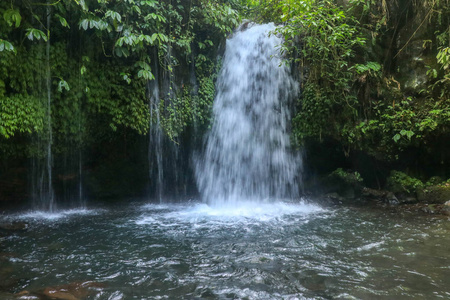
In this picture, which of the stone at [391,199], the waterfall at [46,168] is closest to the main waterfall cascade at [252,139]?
the stone at [391,199]

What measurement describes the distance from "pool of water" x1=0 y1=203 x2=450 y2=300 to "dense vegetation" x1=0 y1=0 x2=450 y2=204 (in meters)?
1.87

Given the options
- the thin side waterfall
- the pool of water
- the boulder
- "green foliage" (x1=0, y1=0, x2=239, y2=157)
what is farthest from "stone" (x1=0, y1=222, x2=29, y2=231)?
the boulder

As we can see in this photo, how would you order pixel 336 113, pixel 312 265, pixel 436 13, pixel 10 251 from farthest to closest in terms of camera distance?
pixel 336 113, pixel 436 13, pixel 10 251, pixel 312 265

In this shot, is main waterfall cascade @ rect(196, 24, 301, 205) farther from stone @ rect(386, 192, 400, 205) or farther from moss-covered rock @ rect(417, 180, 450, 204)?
moss-covered rock @ rect(417, 180, 450, 204)

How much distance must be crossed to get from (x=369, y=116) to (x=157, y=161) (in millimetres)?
5335

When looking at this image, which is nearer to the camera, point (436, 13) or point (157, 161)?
point (436, 13)

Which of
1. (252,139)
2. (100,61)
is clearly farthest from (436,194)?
(100,61)

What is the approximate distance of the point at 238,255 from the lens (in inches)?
153

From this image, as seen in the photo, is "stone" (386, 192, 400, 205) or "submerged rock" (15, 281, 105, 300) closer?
"submerged rock" (15, 281, 105, 300)

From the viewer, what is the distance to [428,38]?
6.86m

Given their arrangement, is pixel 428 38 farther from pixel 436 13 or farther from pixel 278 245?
pixel 278 245

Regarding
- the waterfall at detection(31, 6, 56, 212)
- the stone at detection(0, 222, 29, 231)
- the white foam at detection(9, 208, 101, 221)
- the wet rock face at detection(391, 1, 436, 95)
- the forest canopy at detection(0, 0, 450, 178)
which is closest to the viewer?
the stone at detection(0, 222, 29, 231)

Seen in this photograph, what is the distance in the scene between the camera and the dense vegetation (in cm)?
582

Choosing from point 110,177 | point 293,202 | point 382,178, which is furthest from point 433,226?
point 110,177
